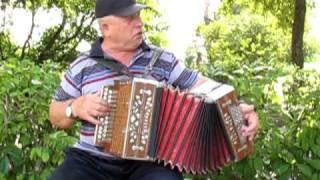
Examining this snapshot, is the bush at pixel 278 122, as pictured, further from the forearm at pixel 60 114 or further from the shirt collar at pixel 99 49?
the forearm at pixel 60 114

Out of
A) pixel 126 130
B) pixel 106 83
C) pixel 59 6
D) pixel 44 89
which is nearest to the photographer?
pixel 126 130

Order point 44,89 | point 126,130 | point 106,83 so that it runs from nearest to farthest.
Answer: point 126,130 → point 106,83 → point 44,89

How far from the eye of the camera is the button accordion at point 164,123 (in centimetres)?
302

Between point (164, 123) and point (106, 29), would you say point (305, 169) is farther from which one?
point (106, 29)

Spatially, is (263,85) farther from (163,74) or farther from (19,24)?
(19,24)

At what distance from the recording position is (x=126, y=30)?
328 centimetres

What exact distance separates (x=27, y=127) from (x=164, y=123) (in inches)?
49.7

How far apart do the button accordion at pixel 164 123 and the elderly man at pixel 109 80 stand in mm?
110

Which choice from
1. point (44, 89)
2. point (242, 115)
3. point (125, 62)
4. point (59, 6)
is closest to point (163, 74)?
point (125, 62)

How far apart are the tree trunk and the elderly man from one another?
7.62m

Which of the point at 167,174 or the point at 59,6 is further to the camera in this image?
the point at 59,6

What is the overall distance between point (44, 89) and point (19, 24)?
12.2 metres

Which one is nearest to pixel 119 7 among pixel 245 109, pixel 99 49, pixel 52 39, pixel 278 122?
pixel 99 49

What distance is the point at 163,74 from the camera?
3.34 metres
